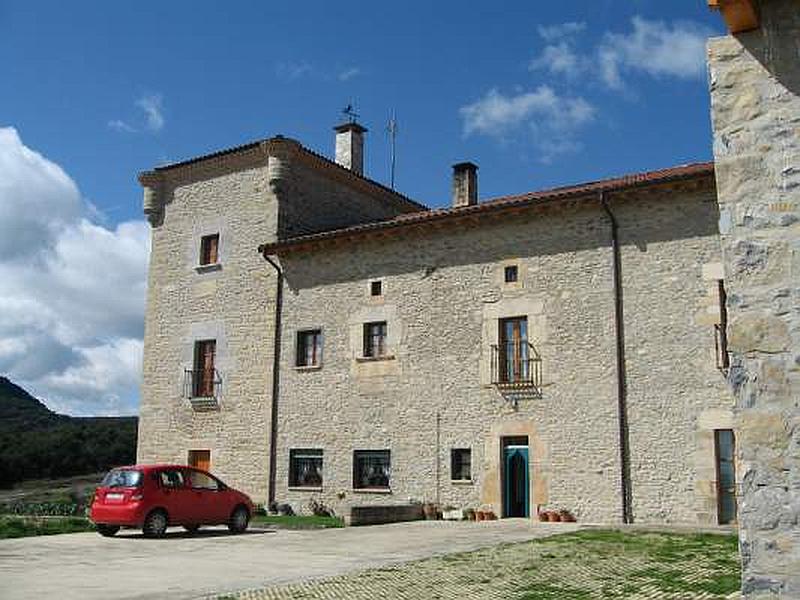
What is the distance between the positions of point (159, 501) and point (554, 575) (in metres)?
7.31

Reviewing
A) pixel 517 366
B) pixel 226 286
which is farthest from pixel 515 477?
pixel 226 286

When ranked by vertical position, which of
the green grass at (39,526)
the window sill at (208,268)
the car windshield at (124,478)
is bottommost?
the green grass at (39,526)

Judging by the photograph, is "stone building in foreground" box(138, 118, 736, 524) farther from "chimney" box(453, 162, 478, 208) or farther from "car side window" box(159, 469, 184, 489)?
"car side window" box(159, 469, 184, 489)

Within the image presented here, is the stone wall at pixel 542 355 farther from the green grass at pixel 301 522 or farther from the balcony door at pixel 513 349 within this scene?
the green grass at pixel 301 522

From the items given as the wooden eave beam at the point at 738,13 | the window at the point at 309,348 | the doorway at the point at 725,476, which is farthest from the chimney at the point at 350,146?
the wooden eave beam at the point at 738,13

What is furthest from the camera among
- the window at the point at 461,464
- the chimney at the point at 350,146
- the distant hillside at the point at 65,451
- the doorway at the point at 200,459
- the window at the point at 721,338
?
the distant hillside at the point at 65,451

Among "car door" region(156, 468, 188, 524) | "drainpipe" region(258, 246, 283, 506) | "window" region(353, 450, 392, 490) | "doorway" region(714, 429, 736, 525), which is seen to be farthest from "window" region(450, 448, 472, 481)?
"car door" region(156, 468, 188, 524)

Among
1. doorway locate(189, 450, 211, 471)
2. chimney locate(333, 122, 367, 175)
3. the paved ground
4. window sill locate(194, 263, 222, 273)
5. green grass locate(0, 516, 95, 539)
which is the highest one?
chimney locate(333, 122, 367, 175)

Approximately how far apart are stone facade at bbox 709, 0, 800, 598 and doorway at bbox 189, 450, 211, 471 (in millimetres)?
18198

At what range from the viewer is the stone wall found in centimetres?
1530

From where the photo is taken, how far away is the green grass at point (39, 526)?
14317mm

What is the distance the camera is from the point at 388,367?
1877cm

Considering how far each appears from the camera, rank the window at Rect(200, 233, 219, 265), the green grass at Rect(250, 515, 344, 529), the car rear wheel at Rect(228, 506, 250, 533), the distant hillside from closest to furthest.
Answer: the car rear wheel at Rect(228, 506, 250, 533) → the green grass at Rect(250, 515, 344, 529) → the window at Rect(200, 233, 219, 265) → the distant hillside

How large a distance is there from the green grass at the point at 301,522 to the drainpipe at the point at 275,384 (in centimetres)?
198
